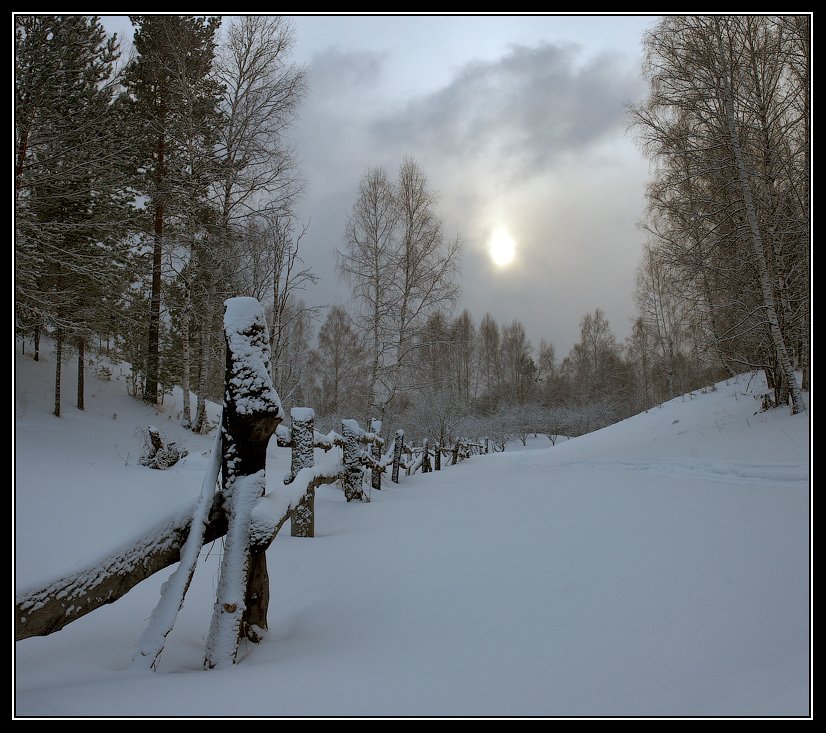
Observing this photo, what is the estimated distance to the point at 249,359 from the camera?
188cm

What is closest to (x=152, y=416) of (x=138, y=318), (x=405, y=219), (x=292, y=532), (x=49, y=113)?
(x=138, y=318)

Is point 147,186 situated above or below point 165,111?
below

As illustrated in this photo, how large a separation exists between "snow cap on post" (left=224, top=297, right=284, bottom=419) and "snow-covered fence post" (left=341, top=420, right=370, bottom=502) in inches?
171

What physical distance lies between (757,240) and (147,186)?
52.2ft

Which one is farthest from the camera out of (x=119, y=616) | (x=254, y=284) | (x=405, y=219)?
(x=405, y=219)

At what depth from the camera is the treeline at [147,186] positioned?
9102 mm

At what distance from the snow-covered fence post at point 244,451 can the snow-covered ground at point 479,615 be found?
23 cm

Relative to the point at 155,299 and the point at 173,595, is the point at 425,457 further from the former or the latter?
the point at 173,595

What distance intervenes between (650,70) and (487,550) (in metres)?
10.5

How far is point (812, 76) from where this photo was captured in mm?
2480

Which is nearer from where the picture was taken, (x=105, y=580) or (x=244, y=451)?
(x=105, y=580)

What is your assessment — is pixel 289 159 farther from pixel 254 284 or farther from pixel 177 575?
pixel 177 575

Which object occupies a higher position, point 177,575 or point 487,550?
point 177,575

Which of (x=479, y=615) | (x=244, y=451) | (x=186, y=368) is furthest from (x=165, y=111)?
(x=479, y=615)
